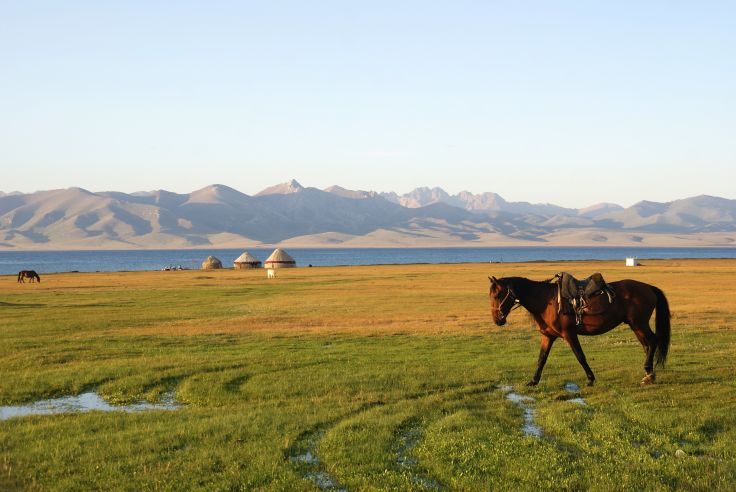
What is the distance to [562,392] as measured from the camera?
52.0 feet

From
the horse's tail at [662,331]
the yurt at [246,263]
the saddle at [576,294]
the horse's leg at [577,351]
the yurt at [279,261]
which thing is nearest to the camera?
the horse's leg at [577,351]

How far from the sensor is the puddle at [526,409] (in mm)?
12565

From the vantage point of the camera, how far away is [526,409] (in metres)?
14.4

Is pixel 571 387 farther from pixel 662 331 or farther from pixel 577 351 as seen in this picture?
pixel 662 331

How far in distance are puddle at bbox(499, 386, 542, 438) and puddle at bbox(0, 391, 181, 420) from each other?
23.9ft

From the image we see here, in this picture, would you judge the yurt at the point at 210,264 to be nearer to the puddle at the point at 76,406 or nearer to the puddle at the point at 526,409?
the puddle at the point at 76,406

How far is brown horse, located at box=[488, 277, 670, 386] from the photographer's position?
1677cm

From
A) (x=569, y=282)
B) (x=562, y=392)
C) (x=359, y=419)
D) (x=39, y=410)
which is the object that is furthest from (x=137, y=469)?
(x=569, y=282)

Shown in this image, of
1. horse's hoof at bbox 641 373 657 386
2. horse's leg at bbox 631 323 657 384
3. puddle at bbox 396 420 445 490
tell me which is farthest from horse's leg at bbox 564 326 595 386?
puddle at bbox 396 420 445 490

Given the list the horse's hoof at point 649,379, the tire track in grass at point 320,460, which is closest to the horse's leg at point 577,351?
the horse's hoof at point 649,379

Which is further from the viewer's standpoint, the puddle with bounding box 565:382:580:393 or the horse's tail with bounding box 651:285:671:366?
the horse's tail with bounding box 651:285:671:366

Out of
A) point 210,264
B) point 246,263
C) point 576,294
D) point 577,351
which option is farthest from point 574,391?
point 210,264

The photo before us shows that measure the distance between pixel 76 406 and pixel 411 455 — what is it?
333 inches

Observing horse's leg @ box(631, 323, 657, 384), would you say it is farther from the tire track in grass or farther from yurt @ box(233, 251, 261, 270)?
yurt @ box(233, 251, 261, 270)
